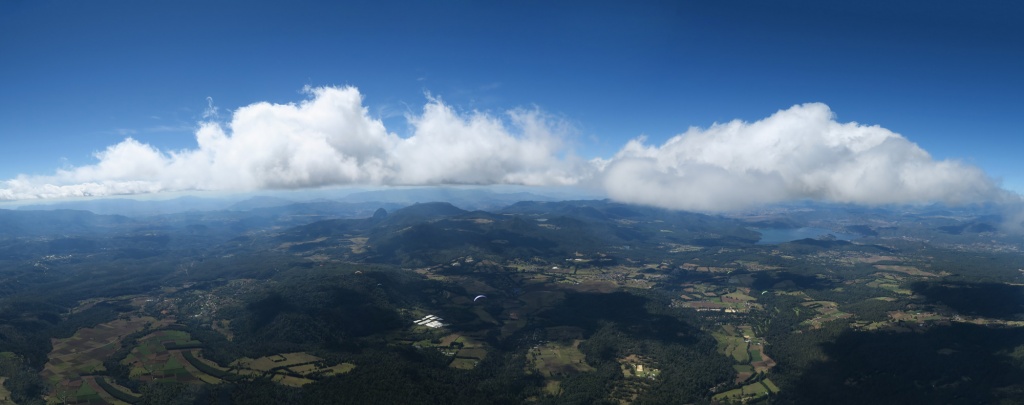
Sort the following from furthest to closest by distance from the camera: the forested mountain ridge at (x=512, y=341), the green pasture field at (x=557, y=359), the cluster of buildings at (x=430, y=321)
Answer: the cluster of buildings at (x=430, y=321), the green pasture field at (x=557, y=359), the forested mountain ridge at (x=512, y=341)

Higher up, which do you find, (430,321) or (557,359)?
(430,321)

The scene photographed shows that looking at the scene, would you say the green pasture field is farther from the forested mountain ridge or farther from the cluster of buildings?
the cluster of buildings

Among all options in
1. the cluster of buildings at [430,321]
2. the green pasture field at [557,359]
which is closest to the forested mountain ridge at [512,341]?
the green pasture field at [557,359]

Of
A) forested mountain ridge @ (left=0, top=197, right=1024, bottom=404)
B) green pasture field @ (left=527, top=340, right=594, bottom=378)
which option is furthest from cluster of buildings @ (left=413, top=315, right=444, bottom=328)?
green pasture field @ (left=527, top=340, right=594, bottom=378)

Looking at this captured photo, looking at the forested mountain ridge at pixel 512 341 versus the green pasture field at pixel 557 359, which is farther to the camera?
the green pasture field at pixel 557 359

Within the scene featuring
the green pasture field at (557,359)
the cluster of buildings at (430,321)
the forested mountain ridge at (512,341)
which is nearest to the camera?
the forested mountain ridge at (512,341)

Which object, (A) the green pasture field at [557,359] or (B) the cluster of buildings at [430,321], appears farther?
(B) the cluster of buildings at [430,321]

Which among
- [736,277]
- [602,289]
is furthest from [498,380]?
[736,277]

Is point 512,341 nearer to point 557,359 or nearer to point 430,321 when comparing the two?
point 557,359

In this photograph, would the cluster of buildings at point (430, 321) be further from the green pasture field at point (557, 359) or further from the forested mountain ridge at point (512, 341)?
the green pasture field at point (557, 359)

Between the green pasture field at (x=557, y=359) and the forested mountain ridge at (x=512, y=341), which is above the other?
the forested mountain ridge at (x=512, y=341)

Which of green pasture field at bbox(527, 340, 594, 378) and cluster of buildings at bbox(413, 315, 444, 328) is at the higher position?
cluster of buildings at bbox(413, 315, 444, 328)

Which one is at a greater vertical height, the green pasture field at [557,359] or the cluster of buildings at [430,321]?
the cluster of buildings at [430,321]

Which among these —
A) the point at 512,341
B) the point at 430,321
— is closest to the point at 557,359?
the point at 512,341
